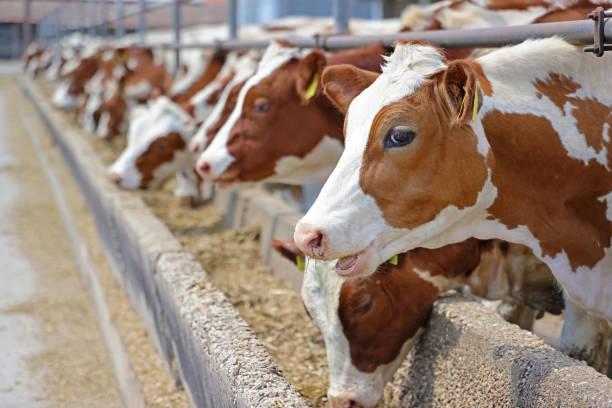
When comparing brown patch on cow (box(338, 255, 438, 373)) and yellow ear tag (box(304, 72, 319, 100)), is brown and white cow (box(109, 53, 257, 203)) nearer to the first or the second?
yellow ear tag (box(304, 72, 319, 100))

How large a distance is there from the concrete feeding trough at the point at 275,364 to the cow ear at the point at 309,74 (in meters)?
0.92

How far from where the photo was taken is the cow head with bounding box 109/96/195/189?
600 cm

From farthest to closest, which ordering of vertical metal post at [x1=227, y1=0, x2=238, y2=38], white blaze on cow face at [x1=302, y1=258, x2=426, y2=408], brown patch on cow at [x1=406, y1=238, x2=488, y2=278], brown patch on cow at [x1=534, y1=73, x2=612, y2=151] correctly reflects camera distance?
vertical metal post at [x1=227, y1=0, x2=238, y2=38] < brown patch on cow at [x1=406, y1=238, x2=488, y2=278] < white blaze on cow face at [x1=302, y1=258, x2=426, y2=408] < brown patch on cow at [x1=534, y1=73, x2=612, y2=151]

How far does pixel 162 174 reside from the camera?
6129 mm

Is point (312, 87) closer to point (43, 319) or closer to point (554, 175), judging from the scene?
point (554, 175)

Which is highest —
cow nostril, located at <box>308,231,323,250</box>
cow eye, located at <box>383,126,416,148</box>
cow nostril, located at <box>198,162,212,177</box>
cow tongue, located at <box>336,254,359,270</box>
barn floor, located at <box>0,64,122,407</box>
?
cow eye, located at <box>383,126,416,148</box>

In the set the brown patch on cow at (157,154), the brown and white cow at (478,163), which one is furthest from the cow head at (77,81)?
the brown and white cow at (478,163)

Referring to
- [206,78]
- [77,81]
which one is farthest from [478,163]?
[77,81]

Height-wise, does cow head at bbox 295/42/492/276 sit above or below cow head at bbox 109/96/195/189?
above

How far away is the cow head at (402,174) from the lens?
1.97 metres

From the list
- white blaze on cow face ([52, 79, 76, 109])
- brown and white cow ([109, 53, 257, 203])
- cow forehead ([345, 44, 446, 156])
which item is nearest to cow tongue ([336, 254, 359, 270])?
cow forehead ([345, 44, 446, 156])

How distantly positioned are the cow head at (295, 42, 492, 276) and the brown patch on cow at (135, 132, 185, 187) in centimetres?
414

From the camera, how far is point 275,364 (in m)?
2.36

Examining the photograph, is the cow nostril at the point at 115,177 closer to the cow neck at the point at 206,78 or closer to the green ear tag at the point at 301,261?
the cow neck at the point at 206,78
